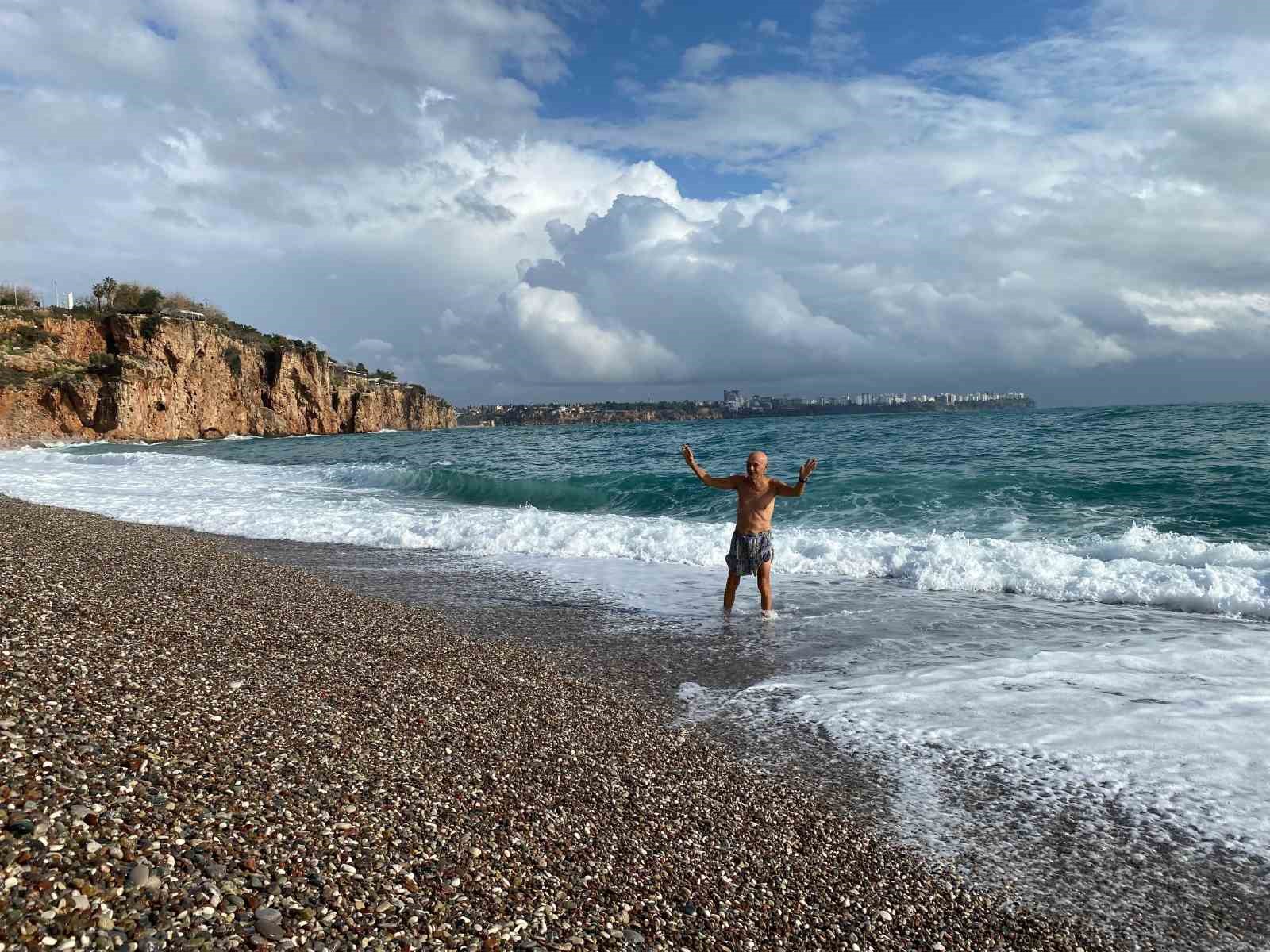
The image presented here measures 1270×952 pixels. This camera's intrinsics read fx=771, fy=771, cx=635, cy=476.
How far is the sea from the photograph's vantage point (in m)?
A: 4.35

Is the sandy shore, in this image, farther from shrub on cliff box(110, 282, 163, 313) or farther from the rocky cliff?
shrub on cliff box(110, 282, 163, 313)

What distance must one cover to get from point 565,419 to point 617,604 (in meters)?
119

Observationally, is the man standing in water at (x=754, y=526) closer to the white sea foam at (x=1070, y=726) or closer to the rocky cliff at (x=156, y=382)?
the white sea foam at (x=1070, y=726)

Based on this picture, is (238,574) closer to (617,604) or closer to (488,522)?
(617,604)

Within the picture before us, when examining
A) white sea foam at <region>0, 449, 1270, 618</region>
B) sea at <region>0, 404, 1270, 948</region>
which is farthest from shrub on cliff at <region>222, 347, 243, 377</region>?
white sea foam at <region>0, 449, 1270, 618</region>

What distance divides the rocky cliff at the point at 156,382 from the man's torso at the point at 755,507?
6692 cm

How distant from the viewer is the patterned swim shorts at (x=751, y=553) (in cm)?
937

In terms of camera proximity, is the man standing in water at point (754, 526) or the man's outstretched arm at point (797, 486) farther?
the man standing in water at point (754, 526)

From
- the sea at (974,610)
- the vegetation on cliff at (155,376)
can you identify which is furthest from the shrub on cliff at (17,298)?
the sea at (974,610)

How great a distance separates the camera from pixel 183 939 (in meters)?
2.47

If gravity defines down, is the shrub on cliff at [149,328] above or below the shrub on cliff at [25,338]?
above

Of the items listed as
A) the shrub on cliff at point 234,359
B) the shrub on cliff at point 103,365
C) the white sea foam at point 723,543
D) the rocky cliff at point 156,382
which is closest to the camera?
the white sea foam at point 723,543

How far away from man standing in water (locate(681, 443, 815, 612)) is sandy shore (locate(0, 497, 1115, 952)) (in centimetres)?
368

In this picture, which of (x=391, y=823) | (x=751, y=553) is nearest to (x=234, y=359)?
(x=751, y=553)
